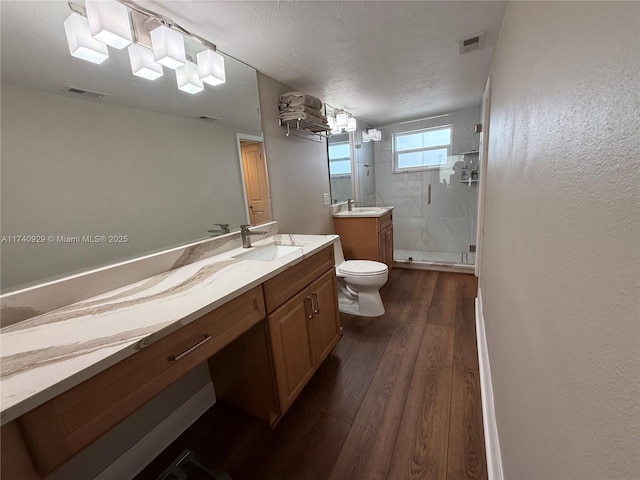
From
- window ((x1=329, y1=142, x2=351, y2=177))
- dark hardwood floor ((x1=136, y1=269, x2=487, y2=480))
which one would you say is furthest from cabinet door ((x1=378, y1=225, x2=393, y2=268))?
dark hardwood floor ((x1=136, y1=269, x2=487, y2=480))

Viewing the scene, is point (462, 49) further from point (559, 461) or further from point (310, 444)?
point (310, 444)

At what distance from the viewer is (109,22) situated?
1.01 m

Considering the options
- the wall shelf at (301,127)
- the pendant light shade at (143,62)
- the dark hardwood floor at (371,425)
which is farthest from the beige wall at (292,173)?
the dark hardwood floor at (371,425)

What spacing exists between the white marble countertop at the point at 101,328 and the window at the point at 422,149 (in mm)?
3158

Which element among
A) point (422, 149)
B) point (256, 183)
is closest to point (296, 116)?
point (256, 183)

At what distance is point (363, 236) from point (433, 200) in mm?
1556

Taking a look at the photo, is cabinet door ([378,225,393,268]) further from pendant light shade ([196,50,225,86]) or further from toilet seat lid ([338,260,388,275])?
pendant light shade ([196,50,225,86])

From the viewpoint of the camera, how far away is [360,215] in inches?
113

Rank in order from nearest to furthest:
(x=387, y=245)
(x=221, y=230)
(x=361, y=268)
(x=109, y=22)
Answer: (x=109, y=22), (x=221, y=230), (x=361, y=268), (x=387, y=245)

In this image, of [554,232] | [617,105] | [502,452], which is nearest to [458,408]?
[502,452]

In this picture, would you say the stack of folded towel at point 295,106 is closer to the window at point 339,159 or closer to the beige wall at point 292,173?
the beige wall at point 292,173

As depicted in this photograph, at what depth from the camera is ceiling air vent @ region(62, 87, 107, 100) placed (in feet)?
3.30

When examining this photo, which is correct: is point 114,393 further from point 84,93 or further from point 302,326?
point 84,93

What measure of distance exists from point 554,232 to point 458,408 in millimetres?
1277
